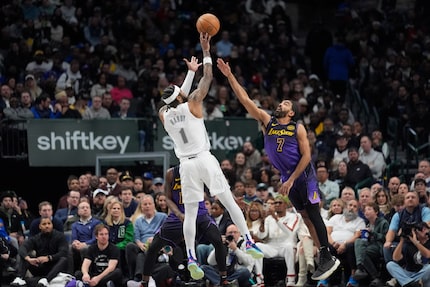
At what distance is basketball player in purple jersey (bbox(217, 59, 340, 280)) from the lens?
1584 centimetres

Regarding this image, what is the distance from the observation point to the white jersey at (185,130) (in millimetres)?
16047

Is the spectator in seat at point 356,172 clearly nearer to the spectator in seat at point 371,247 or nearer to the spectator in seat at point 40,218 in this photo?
the spectator in seat at point 371,247

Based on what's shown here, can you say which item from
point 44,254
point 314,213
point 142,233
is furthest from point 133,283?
point 314,213

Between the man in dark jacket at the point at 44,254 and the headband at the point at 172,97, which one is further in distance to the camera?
the man in dark jacket at the point at 44,254

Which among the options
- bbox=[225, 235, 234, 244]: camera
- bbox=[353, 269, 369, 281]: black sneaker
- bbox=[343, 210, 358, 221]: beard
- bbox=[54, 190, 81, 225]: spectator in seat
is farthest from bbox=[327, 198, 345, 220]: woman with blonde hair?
bbox=[54, 190, 81, 225]: spectator in seat

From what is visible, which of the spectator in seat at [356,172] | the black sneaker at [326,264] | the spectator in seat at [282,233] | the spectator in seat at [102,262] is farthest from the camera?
the spectator in seat at [356,172]

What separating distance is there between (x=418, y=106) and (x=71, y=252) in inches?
331

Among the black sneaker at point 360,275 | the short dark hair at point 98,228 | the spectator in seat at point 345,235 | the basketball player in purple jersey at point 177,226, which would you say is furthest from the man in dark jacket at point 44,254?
the black sneaker at point 360,275

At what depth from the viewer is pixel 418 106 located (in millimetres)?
25266

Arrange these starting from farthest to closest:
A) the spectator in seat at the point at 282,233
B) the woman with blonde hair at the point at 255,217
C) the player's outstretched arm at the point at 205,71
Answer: the woman with blonde hair at the point at 255,217 < the spectator in seat at the point at 282,233 < the player's outstretched arm at the point at 205,71

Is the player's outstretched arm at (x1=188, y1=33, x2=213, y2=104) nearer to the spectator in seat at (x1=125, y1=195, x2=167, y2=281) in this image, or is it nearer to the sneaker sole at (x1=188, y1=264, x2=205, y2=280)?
the sneaker sole at (x1=188, y1=264, x2=205, y2=280)

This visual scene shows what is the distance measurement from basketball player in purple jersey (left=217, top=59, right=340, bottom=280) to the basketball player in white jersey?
0.63 m

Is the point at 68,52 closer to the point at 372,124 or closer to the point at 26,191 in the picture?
the point at 26,191

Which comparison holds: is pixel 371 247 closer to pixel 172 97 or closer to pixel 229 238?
pixel 229 238
